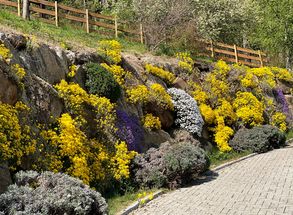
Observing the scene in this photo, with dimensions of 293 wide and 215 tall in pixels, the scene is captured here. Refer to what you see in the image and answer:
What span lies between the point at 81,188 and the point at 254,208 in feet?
12.8

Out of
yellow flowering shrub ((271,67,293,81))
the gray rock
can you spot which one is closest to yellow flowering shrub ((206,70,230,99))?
yellow flowering shrub ((271,67,293,81))

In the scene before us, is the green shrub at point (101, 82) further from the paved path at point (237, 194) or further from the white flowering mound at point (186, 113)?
the white flowering mound at point (186, 113)

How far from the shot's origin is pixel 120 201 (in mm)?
9492

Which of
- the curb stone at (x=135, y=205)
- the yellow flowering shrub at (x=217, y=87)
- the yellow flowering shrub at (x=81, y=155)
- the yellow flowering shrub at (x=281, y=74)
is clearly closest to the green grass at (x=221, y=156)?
the yellow flowering shrub at (x=217, y=87)

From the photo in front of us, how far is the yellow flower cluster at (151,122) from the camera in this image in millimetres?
13570

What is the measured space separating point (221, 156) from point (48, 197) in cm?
1050

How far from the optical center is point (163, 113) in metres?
14.9

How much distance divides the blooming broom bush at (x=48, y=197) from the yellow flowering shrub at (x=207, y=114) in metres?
10.3

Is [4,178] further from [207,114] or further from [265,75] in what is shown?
[265,75]

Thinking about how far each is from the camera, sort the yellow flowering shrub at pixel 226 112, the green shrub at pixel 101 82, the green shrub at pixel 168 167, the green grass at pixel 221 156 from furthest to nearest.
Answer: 1. the yellow flowering shrub at pixel 226 112
2. the green grass at pixel 221 156
3. the green shrub at pixel 101 82
4. the green shrub at pixel 168 167

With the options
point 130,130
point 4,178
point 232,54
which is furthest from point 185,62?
point 4,178

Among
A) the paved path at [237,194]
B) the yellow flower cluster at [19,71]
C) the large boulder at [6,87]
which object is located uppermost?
the yellow flower cluster at [19,71]

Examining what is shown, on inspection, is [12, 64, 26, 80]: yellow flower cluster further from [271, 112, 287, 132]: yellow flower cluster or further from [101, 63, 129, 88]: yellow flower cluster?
[271, 112, 287, 132]: yellow flower cluster

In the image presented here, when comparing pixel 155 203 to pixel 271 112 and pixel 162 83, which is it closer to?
pixel 162 83
